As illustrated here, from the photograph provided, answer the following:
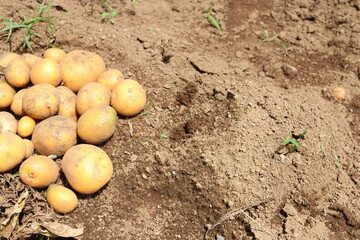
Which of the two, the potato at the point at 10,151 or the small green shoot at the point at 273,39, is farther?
the small green shoot at the point at 273,39

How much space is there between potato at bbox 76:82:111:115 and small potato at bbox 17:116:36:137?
37 cm

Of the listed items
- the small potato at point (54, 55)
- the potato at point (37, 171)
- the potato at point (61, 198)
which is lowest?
the potato at point (61, 198)

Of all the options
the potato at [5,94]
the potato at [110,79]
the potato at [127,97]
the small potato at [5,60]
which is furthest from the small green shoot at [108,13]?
the potato at [5,94]

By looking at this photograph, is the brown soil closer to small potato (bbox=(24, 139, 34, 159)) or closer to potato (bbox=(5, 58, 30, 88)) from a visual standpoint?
small potato (bbox=(24, 139, 34, 159))

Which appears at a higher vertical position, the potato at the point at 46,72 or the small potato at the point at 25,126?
the potato at the point at 46,72

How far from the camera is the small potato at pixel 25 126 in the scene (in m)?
2.96

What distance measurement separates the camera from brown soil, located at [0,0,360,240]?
2.85 meters

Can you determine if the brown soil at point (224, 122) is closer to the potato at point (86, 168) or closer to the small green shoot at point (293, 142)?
the small green shoot at point (293, 142)

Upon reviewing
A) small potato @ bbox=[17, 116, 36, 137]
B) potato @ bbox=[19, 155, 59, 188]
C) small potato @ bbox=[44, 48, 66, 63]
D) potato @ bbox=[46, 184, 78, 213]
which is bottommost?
potato @ bbox=[46, 184, 78, 213]

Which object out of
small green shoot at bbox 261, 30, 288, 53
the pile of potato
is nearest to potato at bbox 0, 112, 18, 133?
the pile of potato

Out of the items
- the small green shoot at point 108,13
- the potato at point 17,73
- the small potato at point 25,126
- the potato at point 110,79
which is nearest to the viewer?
the small potato at point 25,126

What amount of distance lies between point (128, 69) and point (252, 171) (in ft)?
4.83

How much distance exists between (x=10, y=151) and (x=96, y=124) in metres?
0.63

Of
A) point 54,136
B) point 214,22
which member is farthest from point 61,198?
point 214,22
